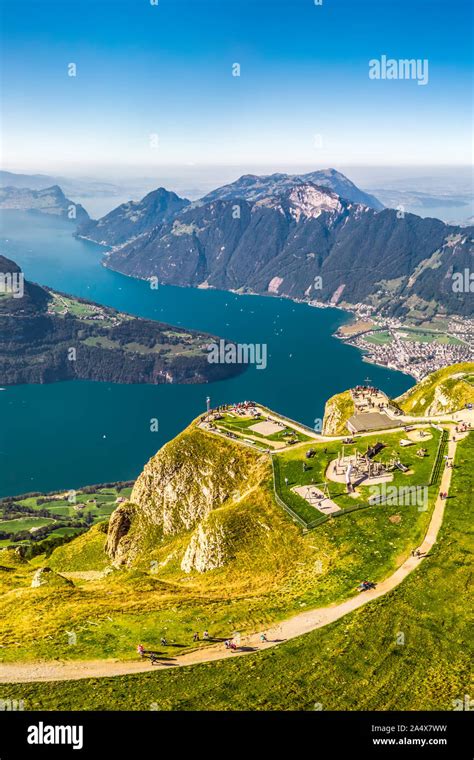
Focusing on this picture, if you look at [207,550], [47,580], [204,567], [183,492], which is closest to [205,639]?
[204,567]

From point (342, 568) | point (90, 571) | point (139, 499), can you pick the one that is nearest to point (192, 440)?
point (139, 499)

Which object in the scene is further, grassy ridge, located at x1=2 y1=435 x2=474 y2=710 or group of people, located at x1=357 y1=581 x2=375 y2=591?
group of people, located at x1=357 y1=581 x2=375 y2=591

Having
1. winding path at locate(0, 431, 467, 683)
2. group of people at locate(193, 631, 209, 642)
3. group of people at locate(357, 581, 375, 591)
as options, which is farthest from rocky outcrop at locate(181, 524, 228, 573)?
group of people at locate(193, 631, 209, 642)

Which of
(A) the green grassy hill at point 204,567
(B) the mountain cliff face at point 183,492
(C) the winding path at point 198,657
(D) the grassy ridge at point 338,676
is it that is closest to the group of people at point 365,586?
(C) the winding path at point 198,657

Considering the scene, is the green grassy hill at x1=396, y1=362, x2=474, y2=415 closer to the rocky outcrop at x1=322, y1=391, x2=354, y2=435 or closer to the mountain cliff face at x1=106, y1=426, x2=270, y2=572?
the rocky outcrop at x1=322, y1=391, x2=354, y2=435

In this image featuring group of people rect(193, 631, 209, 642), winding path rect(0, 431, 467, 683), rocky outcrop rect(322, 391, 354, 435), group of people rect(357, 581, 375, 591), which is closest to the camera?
winding path rect(0, 431, 467, 683)

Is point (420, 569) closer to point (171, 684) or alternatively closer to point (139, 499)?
point (171, 684)
